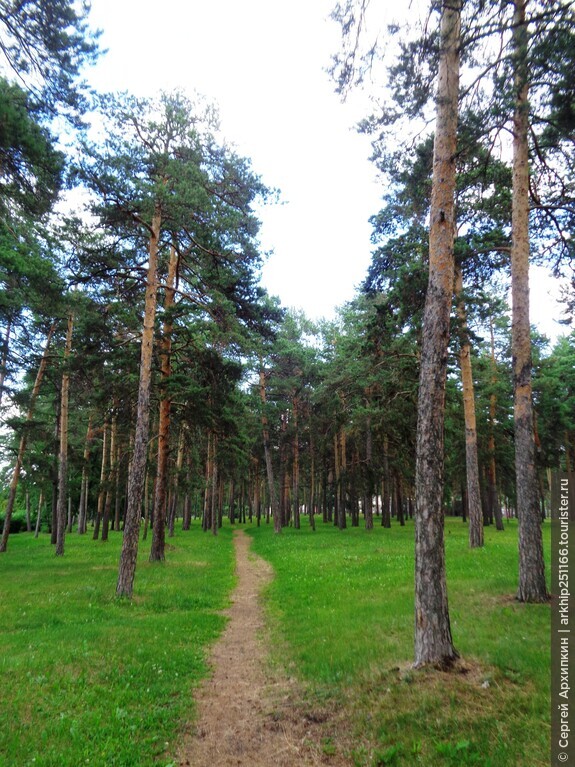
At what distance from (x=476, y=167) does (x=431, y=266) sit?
19.8ft

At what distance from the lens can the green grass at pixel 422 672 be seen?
408cm

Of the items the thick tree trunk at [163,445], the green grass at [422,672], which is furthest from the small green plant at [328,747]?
the thick tree trunk at [163,445]

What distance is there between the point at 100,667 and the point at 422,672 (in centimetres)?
442

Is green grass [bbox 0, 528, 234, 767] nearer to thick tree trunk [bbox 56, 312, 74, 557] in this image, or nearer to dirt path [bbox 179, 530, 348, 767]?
dirt path [bbox 179, 530, 348, 767]

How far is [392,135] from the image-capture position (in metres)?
9.05

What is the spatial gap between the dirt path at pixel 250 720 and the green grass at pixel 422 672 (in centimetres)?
33

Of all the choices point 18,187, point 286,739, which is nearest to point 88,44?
point 18,187

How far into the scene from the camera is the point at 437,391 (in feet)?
20.2

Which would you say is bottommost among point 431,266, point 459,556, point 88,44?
point 459,556

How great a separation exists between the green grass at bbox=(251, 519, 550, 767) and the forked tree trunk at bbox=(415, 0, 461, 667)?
0.55 meters

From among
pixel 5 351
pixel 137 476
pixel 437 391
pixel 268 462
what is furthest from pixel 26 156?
pixel 268 462

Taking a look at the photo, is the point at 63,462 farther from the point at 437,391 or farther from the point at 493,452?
the point at 493,452

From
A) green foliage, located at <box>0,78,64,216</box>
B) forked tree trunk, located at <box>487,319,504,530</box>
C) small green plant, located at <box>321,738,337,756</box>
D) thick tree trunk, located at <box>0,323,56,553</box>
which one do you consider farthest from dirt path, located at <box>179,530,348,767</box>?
Answer: forked tree trunk, located at <box>487,319,504,530</box>

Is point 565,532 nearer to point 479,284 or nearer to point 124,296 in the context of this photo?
point 479,284
